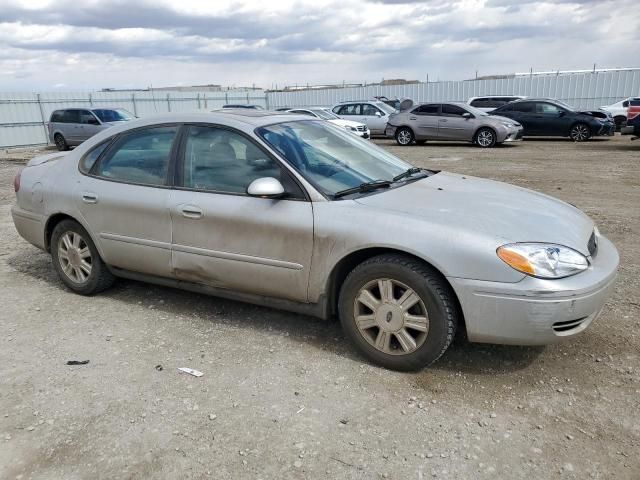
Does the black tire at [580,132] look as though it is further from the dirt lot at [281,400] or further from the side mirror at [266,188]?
the side mirror at [266,188]

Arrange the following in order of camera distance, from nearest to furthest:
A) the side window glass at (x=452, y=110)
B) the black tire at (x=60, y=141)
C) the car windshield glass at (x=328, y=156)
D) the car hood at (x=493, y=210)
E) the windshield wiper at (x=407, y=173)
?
the car hood at (x=493, y=210) → the car windshield glass at (x=328, y=156) → the windshield wiper at (x=407, y=173) → the side window glass at (x=452, y=110) → the black tire at (x=60, y=141)

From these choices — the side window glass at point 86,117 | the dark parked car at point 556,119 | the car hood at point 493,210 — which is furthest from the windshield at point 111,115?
the car hood at point 493,210

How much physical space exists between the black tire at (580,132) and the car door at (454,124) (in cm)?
403

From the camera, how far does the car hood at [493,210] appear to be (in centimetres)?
308

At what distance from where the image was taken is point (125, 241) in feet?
13.8

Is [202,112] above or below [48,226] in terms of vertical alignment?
above

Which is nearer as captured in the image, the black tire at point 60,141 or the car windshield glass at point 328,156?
the car windshield glass at point 328,156

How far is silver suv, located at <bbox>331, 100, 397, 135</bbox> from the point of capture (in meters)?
21.4

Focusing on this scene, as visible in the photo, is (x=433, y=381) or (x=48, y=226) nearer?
(x=433, y=381)

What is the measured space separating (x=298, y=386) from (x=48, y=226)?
115 inches

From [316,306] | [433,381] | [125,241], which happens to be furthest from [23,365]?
[433,381]

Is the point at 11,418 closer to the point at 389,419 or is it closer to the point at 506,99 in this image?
the point at 389,419

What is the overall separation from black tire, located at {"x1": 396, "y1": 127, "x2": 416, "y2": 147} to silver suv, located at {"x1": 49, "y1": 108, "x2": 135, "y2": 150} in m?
9.54

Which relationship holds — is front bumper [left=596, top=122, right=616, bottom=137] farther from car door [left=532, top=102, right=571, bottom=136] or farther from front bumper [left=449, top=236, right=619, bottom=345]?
front bumper [left=449, top=236, right=619, bottom=345]
